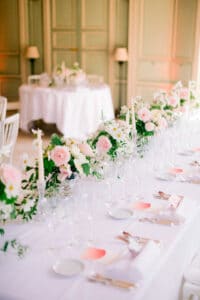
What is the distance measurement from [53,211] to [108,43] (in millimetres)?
→ 7351

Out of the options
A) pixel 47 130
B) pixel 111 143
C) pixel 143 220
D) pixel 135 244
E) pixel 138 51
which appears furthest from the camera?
pixel 138 51

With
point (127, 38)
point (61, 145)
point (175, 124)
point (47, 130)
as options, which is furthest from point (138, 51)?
point (61, 145)

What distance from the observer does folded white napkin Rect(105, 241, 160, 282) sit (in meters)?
1.59

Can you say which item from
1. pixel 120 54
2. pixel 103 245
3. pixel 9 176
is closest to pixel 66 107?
pixel 120 54

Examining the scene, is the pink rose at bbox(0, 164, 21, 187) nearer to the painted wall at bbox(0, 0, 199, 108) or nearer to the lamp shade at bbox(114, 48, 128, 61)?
the painted wall at bbox(0, 0, 199, 108)

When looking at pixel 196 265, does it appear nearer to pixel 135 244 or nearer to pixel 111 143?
pixel 135 244

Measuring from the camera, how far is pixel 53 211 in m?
2.14

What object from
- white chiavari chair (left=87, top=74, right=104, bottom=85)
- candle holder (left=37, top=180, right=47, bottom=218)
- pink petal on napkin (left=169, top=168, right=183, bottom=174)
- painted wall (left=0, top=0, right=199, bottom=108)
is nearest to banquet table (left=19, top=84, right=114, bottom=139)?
white chiavari chair (left=87, top=74, right=104, bottom=85)

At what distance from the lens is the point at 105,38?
9.05m

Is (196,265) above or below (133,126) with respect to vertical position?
below

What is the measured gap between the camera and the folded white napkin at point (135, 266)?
1.59 m

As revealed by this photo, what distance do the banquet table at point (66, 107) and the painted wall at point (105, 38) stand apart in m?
1.81

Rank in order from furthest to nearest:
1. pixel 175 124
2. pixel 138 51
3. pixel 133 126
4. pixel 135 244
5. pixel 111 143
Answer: pixel 138 51 < pixel 175 124 < pixel 133 126 < pixel 111 143 < pixel 135 244

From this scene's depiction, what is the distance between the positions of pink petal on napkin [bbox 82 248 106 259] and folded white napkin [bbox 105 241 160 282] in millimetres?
105
